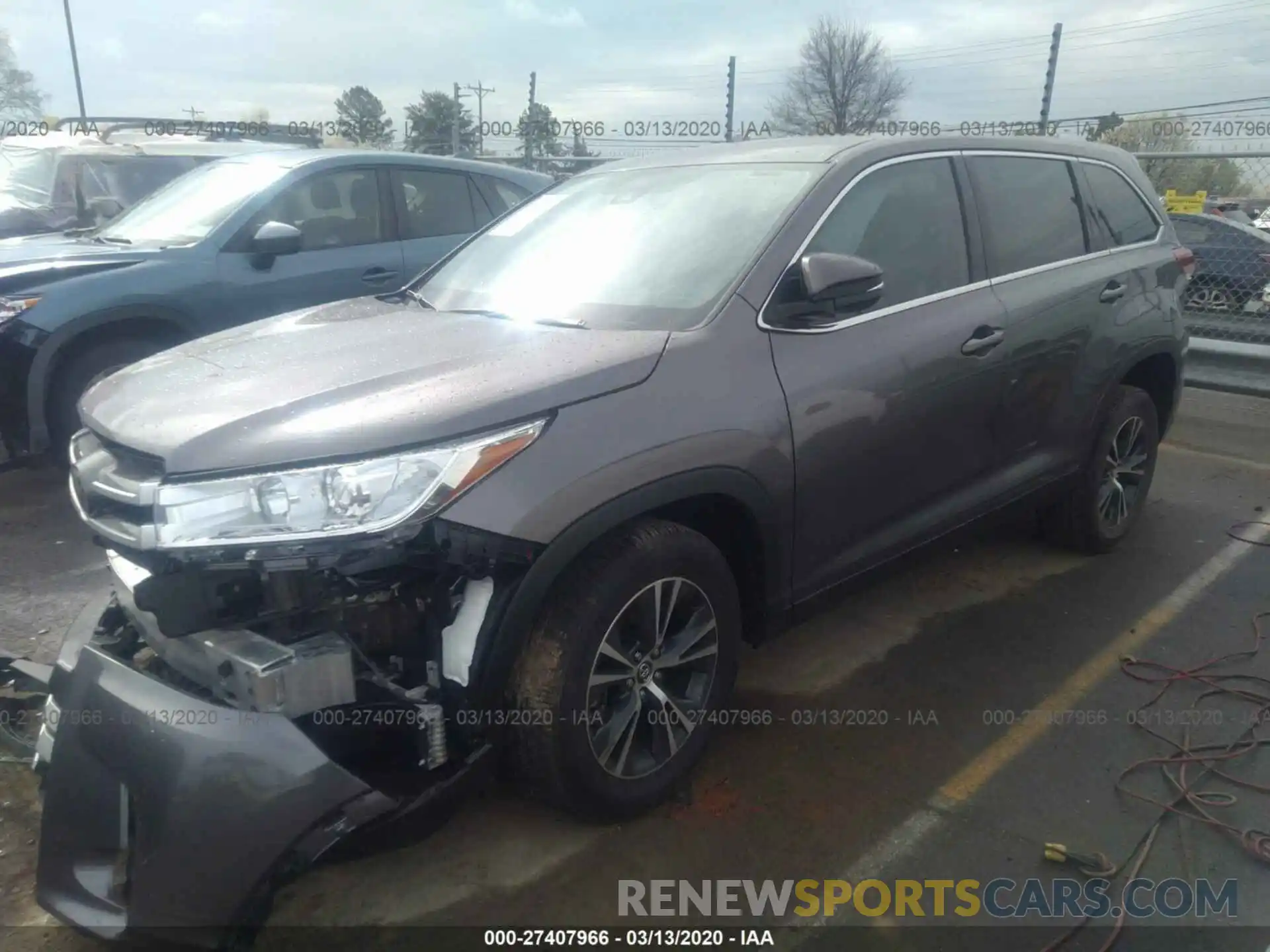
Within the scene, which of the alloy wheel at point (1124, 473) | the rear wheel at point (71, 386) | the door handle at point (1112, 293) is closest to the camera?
the door handle at point (1112, 293)

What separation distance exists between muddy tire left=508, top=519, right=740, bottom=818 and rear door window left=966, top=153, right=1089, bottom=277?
6.00 ft

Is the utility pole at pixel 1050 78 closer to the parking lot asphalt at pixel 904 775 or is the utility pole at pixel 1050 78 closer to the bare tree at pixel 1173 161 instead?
the bare tree at pixel 1173 161

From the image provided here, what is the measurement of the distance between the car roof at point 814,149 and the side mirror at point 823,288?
519mm

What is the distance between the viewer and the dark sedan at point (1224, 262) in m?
8.08

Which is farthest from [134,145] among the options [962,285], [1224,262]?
[1224,262]

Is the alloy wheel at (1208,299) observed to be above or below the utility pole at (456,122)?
below

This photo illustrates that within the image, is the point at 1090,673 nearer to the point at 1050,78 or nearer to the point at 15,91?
the point at 1050,78

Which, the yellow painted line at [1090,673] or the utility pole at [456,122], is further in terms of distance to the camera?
the utility pole at [456,122]

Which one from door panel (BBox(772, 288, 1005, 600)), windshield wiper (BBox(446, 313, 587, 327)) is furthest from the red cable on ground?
windshield wiper (BBox(446, 313, 587, 327))

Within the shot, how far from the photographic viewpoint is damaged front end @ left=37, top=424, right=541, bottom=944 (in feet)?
6.56

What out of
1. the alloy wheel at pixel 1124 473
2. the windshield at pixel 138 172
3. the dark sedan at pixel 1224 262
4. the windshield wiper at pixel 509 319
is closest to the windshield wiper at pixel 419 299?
the windshield wiper at pixel 509 319

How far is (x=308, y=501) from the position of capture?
2.14 metres

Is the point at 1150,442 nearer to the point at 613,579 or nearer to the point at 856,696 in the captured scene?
the point at 856,696

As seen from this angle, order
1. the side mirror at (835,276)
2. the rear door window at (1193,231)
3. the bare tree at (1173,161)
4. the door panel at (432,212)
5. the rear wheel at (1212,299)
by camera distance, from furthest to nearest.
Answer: the rear door window at (1193,231), the bare tree at (1173,161), the rear wheel at (1212,299), the door panel at (432,212), the side mirror at (835,276)
